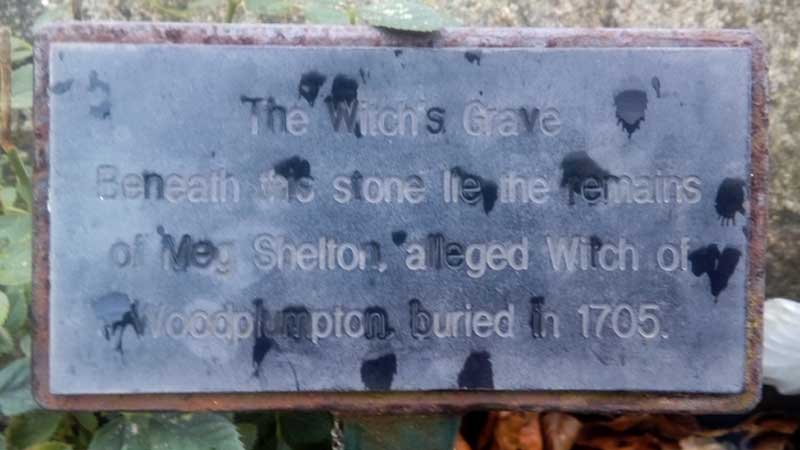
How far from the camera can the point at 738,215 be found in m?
1.07

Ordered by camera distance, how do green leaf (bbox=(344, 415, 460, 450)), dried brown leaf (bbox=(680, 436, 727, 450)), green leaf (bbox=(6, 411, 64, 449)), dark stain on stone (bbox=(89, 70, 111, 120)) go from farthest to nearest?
dried brown leaf (bbox=(680, 436, 727, 450))
green leaf (bbox=(6, 411, 64, 449))
green leaf (bbox=(344, 415, 460, 450))
dark stain on stone (bbox=(89, 70, 111, 120))

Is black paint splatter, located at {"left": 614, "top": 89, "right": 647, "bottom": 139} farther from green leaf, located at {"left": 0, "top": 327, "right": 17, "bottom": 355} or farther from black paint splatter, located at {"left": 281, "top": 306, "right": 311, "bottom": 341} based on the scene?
green leaf, located at {"left": 0, "top": 327, "right": 17, "bottom": 355}

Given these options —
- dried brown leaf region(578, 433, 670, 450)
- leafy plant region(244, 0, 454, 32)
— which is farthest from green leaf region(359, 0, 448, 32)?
dried brown leaf region(578, 433, 670, 450)

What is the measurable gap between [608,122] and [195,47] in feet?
1.63

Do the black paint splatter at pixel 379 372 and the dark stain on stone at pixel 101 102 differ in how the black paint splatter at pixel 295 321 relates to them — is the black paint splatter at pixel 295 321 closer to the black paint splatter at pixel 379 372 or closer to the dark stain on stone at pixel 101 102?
the black paint splatter at pixel 379 372

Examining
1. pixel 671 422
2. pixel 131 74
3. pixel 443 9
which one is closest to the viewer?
pixel 131 74

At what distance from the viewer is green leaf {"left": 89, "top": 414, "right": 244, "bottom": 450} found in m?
1.12

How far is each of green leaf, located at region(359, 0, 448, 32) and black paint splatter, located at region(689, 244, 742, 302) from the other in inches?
16.3

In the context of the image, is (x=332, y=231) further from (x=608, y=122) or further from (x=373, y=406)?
(x=608, y=122)

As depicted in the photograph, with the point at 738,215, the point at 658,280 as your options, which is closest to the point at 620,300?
the point at 658,280

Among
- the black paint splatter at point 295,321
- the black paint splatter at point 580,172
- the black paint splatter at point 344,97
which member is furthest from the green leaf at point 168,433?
the black paint splatter at point 580,172

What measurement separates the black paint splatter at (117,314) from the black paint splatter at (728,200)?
70cm

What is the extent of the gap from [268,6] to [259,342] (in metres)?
0.48

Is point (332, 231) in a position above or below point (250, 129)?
below
